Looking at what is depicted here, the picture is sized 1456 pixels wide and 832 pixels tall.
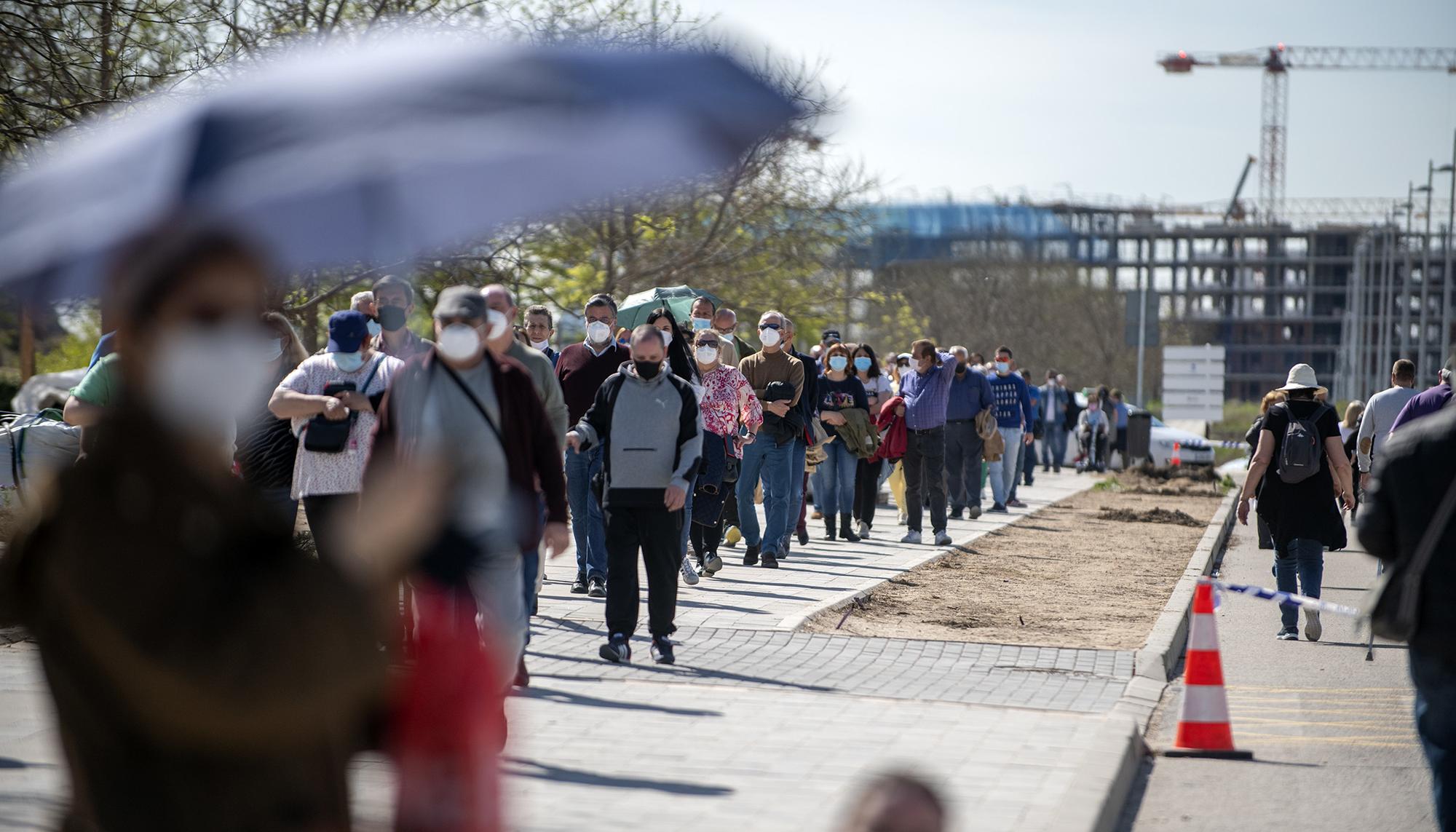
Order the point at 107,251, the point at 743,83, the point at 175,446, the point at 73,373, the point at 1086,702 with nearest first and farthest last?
the point at 175,446, the point at 107,251, the point at 743,83, the point at 1086,702, the point at 73,373

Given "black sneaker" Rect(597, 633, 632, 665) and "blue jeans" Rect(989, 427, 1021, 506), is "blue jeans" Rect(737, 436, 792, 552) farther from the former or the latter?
"blue jeans" Rect(989, 427, 1021, 506)

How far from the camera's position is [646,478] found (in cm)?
877

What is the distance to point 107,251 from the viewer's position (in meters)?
2.83

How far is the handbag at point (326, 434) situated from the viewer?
7.62 meters

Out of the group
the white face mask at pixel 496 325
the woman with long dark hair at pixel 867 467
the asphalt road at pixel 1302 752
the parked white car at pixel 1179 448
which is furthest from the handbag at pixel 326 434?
the parked white car at pixel 1179 448

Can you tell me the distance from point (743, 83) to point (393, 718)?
1442 mm

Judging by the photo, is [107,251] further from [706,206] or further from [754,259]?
[754,259]

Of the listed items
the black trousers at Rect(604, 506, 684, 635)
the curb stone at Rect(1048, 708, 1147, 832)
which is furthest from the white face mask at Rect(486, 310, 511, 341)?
the curb stone at Rect(1048, 708, 1147, 832)

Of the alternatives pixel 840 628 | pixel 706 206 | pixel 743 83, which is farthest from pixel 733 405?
pixel 706 206

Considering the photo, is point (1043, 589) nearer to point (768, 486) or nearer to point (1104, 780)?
point (768, 486)

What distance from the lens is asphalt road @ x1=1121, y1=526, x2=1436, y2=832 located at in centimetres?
630

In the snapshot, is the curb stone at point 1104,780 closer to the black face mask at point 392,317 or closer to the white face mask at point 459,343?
the white face mask at point 459,343

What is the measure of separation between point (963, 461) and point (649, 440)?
448 inches

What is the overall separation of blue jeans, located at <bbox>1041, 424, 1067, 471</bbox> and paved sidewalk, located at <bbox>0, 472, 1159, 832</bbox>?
26614 millimetres
